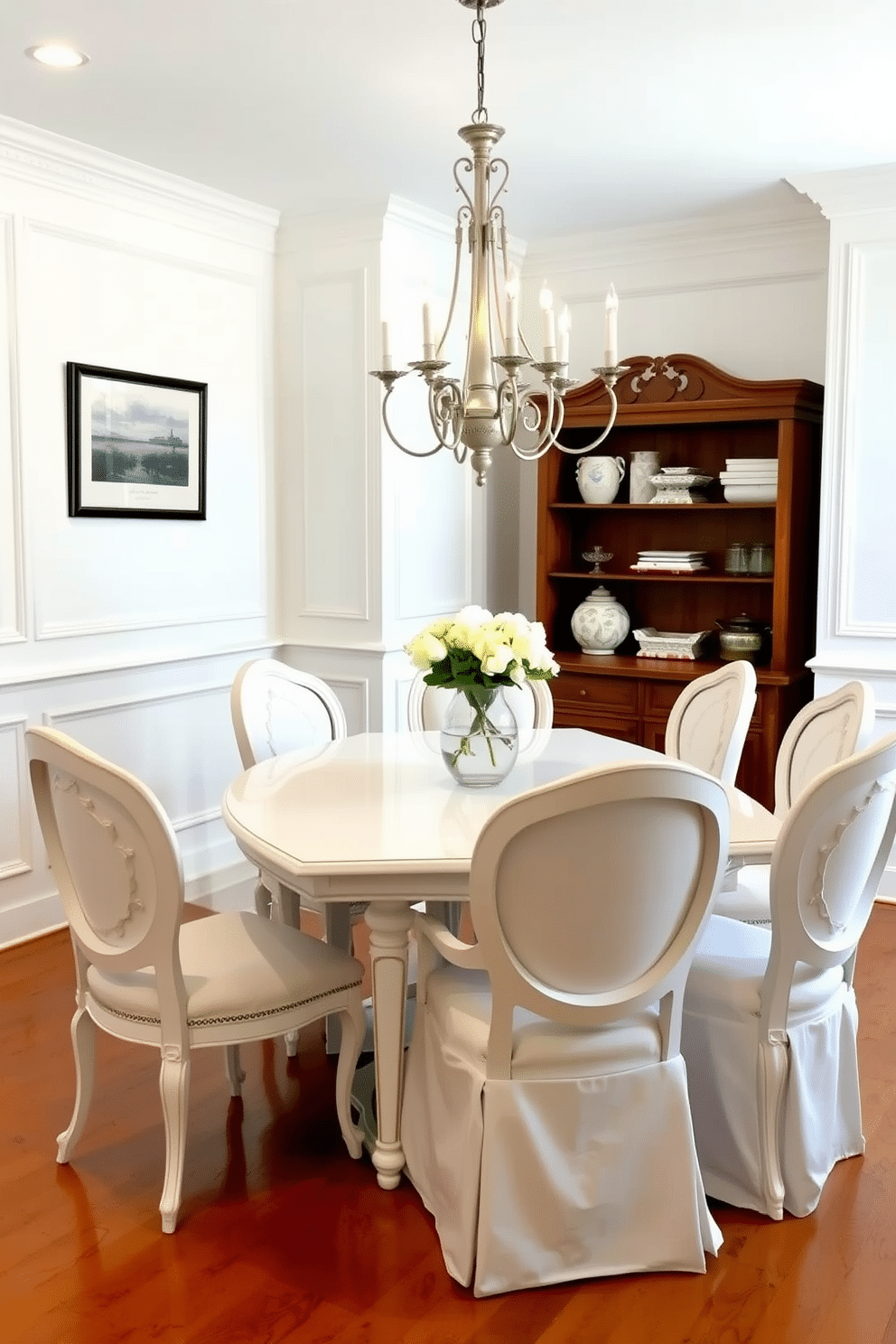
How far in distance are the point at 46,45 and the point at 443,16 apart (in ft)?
3.34

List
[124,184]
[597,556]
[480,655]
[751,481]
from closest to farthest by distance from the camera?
[480,655]
[124,184]
[751,481]
[597,556]

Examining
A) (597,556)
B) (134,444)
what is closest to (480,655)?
(134,444)

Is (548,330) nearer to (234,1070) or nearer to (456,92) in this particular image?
(456,92)

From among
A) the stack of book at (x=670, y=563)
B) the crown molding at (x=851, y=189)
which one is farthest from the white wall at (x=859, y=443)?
the stack of book at (x=670, y=563)

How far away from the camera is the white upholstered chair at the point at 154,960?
2246mm

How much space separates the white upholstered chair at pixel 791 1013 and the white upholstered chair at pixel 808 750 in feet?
1.42

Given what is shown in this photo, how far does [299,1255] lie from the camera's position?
2.27m

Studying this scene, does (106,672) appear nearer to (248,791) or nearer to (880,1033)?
(248,791)

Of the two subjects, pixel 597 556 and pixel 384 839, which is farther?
pixel 597 556

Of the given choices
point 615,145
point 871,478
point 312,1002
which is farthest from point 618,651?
point 312,1002

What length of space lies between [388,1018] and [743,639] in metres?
2.70

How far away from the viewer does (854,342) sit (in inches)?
166

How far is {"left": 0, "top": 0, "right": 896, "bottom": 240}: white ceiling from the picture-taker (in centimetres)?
290

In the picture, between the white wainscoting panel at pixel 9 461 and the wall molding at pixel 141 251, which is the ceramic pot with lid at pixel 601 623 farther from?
the white wainscoting panel at pixel 9 461
